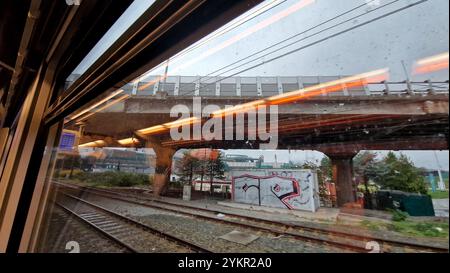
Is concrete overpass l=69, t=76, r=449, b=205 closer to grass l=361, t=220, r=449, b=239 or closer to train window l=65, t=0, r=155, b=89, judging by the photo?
grass l=361, t=220, r=449, b=239

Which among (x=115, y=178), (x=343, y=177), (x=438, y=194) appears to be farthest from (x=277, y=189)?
(x=115, y=178)

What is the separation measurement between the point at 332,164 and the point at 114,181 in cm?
300

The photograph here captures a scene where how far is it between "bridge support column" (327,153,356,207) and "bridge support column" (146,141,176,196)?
125 cm

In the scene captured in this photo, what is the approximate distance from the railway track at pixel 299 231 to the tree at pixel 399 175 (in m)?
0.12

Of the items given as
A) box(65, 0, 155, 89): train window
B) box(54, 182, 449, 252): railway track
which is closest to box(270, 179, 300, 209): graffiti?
box(54, 182, 449, 252): railway track

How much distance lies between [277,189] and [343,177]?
308mm

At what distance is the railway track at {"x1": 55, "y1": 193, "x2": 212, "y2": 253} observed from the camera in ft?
4.40

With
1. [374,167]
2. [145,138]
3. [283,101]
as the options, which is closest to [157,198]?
[145,138]

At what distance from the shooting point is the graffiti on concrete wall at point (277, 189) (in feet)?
2.77

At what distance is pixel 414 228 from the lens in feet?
1.51

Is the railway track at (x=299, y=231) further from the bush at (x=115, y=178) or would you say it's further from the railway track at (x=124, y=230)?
the railway track at (x=124, y=230)

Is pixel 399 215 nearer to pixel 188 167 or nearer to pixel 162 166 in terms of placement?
pixel 188 167
